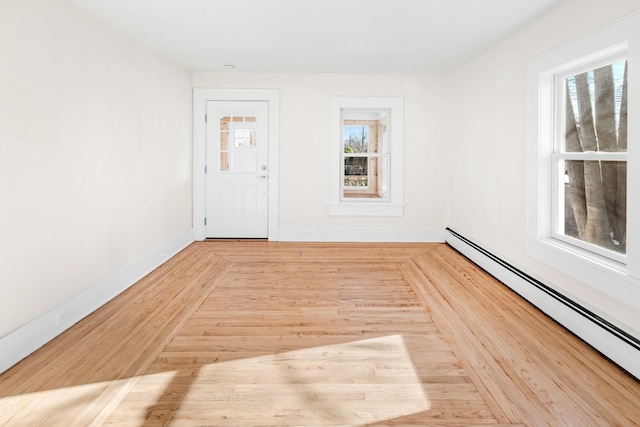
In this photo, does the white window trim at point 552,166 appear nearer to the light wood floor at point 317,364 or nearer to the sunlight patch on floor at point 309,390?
the light wood floor at point 317,364

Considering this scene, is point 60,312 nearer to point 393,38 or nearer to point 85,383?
point 85,383

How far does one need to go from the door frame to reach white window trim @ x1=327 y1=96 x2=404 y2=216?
82 centimetres

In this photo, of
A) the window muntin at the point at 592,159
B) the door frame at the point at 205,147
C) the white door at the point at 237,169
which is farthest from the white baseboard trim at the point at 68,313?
the window muntin at the point at 592,159

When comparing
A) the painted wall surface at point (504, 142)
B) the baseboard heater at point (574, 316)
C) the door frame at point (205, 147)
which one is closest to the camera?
the baseboard heater at point (574, 316)

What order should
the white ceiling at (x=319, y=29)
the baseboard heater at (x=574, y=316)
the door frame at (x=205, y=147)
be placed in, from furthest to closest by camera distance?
1. the door frame at (x=205, y=147)
2. the white ceiling at (x=319, y=29)
3. the baseboard heater at (x=574, y=316)

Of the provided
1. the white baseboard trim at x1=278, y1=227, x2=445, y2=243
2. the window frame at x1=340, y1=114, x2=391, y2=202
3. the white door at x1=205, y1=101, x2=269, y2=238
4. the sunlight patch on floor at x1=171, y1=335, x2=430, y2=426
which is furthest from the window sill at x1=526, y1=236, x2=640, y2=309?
the white door at x1=205, y1=101, x2=269, y2=238

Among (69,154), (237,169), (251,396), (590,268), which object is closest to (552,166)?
(590,268)

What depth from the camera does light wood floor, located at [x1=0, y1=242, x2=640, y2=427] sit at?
1976 millimetres

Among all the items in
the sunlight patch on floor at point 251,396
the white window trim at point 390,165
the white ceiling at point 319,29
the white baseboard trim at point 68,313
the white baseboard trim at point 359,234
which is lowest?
the sunlight patch on floor at point 251,396

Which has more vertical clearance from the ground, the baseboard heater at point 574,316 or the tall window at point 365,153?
the tall window at point 365,153

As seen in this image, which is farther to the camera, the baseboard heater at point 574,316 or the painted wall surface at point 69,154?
the painted wall surface at point 69,154

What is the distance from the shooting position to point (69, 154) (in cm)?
306

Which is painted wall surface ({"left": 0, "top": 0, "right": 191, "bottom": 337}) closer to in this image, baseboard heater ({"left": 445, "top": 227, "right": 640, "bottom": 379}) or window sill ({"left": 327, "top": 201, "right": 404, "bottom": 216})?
window sill ({"left": 327, "top": 201, "right": 404, "bottom": 216})

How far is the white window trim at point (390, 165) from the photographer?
6.05m
